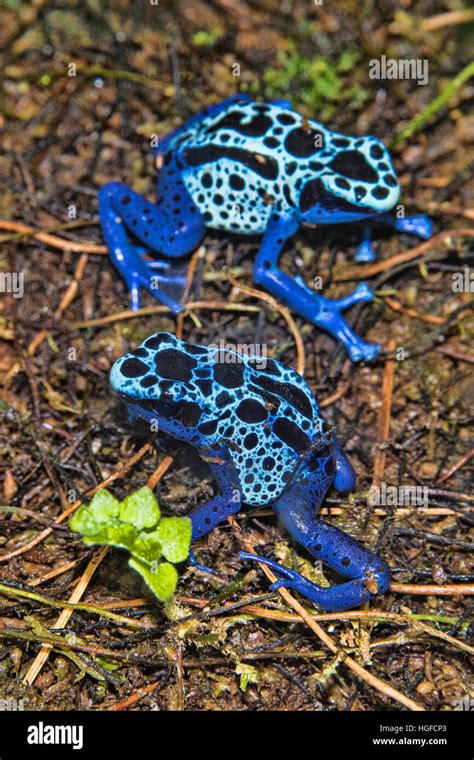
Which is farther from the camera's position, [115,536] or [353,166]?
[353,166]

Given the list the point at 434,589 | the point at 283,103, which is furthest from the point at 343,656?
the point at 283,103

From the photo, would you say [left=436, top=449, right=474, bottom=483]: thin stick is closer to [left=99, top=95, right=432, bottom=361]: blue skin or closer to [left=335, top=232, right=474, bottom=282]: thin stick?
[left=99, top=95, right=432, bottom=361]: blue skin

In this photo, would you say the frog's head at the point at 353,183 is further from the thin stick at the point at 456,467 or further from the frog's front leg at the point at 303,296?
the thin stick at the point at 456,467

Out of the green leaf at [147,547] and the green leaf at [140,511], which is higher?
A: the green leaf at [140,511]

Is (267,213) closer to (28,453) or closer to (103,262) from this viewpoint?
(103,262)

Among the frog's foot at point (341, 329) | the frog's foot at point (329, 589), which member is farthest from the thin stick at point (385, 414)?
the frog's foot at point (329, 589)

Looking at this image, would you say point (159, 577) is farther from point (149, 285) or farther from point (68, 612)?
point (149, 285)

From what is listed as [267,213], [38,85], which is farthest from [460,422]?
[38,85]
